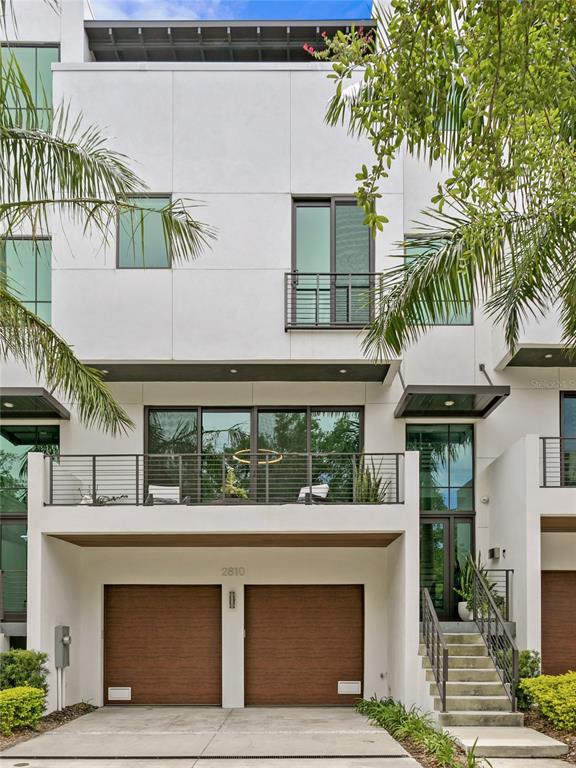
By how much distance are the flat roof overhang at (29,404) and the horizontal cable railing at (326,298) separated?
4.10 metres

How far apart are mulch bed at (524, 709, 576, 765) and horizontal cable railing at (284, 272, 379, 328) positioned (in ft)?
20.9

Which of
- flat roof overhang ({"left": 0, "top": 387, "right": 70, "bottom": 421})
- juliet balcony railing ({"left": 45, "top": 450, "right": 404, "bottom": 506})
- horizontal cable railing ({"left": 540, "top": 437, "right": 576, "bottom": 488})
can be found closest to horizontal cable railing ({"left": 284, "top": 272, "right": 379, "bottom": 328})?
juliet balcony railing ({"left": 45, "top": 450, "right": 404, "bottom": 506})

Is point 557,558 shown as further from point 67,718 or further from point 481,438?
point 67,718

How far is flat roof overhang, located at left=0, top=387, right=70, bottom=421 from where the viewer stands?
45.8 feet

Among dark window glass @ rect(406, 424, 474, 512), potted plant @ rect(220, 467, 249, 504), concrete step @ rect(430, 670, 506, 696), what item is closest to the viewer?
concrete step @ rect(430, 670, 506, 696)

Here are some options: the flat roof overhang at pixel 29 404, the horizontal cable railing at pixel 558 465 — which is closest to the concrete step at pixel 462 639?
the horizontal cable railing at pixel 558 465

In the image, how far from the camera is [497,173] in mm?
6184

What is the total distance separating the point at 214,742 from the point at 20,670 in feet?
10.4

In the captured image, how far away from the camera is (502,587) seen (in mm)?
14688

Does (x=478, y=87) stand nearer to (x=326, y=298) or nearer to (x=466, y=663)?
(x=326, y=298)

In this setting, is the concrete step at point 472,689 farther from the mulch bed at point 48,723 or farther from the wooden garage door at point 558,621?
the mulch bed at point 48,723

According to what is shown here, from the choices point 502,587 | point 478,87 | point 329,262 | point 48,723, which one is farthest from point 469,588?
point 478,87

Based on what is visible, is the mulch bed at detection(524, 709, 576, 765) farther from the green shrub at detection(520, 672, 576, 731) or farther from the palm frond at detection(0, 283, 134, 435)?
the palm frond at detection(0, 283, 134, 435)

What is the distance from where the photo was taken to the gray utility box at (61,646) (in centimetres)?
1345
